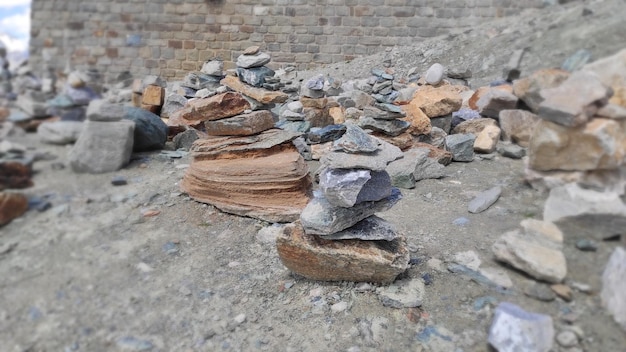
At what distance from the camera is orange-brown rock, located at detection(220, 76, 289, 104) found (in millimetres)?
3959

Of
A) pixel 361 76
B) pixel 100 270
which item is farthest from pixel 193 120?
pixel 361 76

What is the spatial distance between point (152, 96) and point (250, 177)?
41.2 inches

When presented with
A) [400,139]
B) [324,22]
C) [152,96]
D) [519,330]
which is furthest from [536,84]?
[324,22]

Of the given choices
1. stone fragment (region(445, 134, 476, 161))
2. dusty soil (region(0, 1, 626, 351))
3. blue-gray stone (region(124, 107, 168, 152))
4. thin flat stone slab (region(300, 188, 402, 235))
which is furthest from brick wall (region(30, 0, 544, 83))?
blue-gray stone (region(124, 107, 168, 152))

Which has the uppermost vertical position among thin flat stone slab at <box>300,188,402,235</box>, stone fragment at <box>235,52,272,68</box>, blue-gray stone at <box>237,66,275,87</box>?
stone fragment at <box>235,52,272,68</box>

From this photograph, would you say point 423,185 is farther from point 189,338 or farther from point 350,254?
point 189,338

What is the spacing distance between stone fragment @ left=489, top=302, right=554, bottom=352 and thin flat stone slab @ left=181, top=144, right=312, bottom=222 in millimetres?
1767

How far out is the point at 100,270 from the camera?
109 cm

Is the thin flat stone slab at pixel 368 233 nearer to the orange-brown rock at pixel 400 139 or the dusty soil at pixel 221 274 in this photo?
the dusty soil at pixel 221 274

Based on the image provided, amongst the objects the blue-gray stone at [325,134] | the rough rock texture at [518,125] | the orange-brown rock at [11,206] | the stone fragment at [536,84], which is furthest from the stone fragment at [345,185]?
the blue-gray stone at [325,134]

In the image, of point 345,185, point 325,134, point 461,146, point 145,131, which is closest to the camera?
point 145,131

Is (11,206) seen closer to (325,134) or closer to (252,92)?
(252,92)

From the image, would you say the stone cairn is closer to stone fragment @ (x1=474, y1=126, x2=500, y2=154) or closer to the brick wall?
stone fragment @ (x1=474, y1=126, x2=500, y2=154)

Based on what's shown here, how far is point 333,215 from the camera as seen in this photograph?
2.21m
